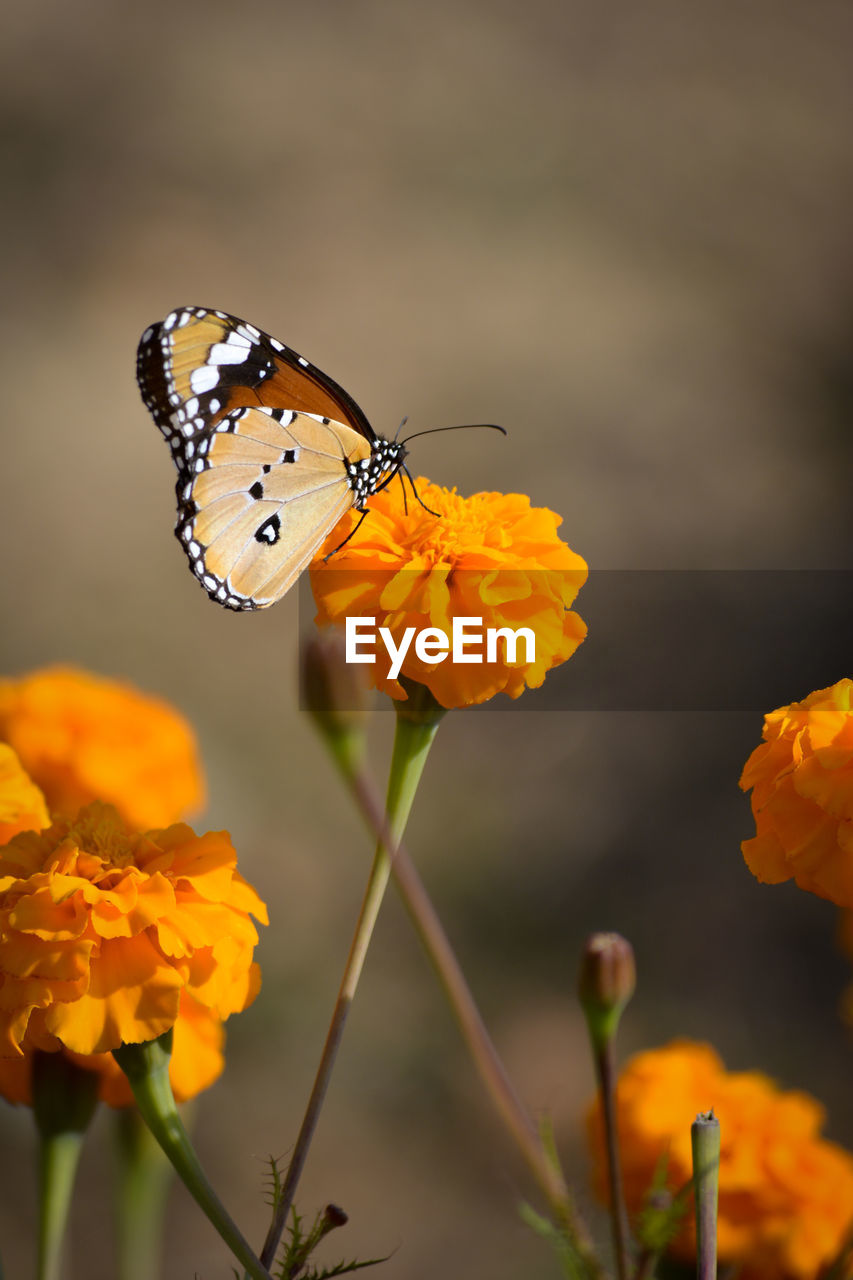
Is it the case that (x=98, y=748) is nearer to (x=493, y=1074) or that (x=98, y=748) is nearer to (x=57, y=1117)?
(x=57, y=1117)

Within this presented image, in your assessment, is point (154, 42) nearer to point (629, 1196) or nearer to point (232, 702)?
point (232, 702)

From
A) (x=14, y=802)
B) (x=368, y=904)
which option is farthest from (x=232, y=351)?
(x=368, y=904)

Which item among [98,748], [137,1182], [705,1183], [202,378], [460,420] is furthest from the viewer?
[460,420]

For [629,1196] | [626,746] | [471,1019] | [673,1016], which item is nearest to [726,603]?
[626,746]

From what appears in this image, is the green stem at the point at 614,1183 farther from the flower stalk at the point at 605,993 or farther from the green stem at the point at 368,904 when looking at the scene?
the green stem at the point at 368,904

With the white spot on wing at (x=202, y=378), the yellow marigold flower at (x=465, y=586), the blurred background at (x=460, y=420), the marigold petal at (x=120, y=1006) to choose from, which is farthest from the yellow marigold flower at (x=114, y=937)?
the blurred background at (x=460, y=420)

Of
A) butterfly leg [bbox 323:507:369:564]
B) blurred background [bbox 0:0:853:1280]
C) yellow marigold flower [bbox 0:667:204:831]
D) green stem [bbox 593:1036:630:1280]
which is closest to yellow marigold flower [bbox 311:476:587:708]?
butterfly leg [bbox 323:507:369:564]

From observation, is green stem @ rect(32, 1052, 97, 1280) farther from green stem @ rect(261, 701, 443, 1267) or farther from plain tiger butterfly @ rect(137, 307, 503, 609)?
plain tiger butterfly @ rect(137, 307, 503, 609)
